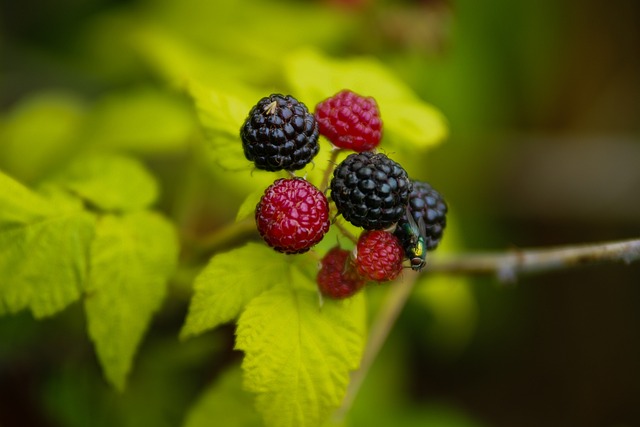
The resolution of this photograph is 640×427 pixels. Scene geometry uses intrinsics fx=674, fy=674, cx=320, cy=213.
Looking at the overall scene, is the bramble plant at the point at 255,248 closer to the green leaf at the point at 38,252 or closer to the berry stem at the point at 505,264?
the green leaf at the point at 38,252

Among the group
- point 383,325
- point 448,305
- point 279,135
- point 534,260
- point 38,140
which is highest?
point 279,135

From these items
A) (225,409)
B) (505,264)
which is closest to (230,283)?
(225,409)

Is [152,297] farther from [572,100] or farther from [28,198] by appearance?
[572,100]

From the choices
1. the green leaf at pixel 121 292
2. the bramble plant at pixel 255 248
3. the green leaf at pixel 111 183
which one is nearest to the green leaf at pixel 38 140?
the green leaf at pixel 111 183

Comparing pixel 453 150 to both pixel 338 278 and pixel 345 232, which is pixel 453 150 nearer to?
pixel 345 232

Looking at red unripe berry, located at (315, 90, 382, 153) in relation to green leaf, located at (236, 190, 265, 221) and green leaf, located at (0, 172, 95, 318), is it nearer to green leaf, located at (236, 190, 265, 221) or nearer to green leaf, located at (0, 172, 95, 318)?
green leaf, located at (236, 190, 265, 221)

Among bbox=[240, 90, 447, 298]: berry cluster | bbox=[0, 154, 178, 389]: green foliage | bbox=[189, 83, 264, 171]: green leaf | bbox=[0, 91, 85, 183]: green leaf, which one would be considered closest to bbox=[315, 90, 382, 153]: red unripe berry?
bbox=[240, 90, 447, 298]: berry cluster
